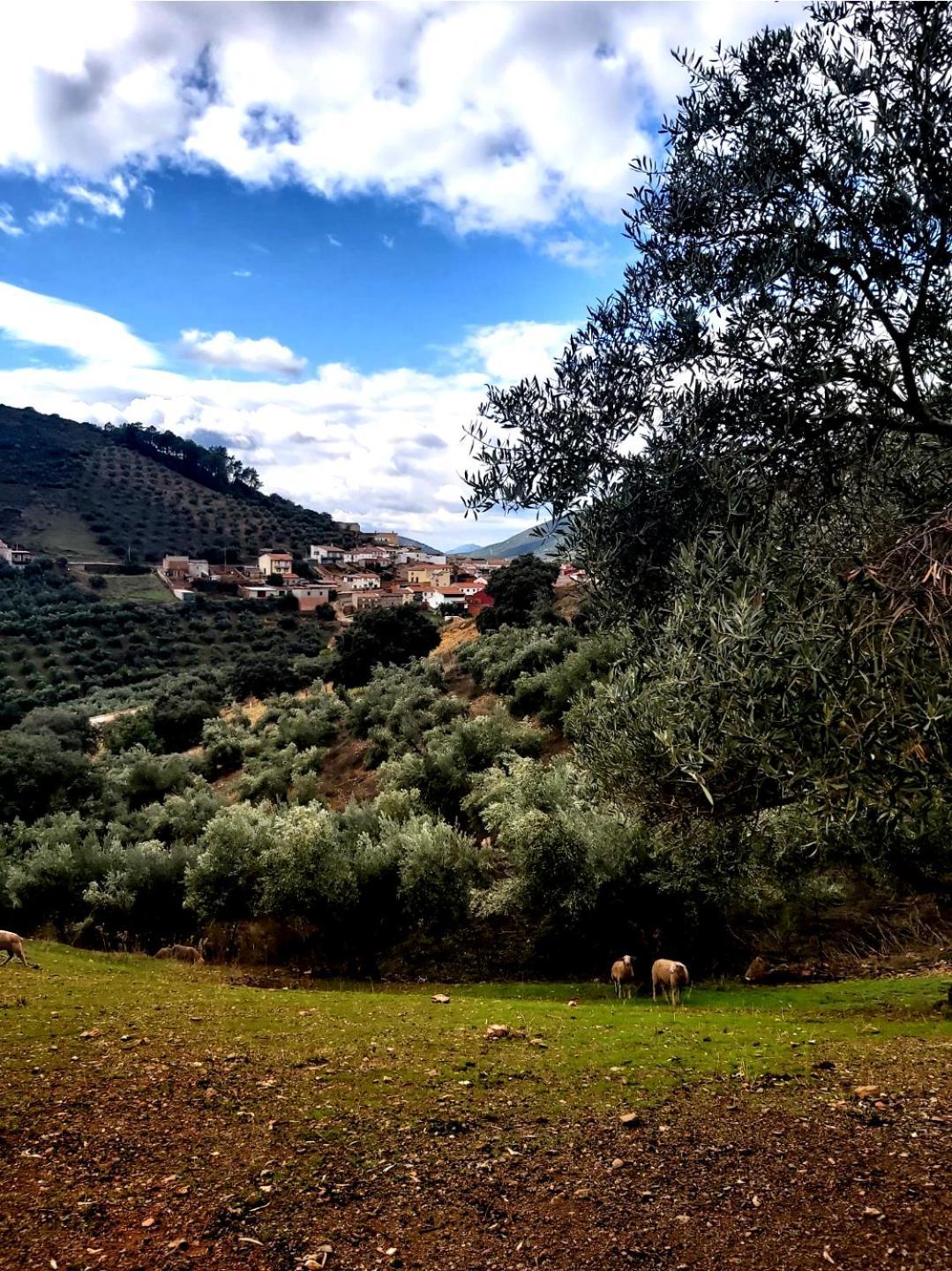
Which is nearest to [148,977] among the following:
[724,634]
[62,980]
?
[62,980]

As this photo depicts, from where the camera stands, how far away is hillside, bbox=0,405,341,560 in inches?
4299

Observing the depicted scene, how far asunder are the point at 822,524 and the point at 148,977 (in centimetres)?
1557

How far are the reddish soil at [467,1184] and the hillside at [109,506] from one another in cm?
10678

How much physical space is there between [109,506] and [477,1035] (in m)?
128

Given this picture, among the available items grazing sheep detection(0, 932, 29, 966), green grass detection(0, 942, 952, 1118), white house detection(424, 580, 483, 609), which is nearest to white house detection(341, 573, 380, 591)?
white house detection(424, 580, 483, 609)

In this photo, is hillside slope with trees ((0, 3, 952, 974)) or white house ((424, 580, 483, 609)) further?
white house ((424, 580, 483, 609))

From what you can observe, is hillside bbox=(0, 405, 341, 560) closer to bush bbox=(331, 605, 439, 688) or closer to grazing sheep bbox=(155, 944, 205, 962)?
bush bbox=(331, 605, 439, 688)

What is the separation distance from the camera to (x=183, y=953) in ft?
62.4

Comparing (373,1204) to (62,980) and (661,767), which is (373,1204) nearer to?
(661,767)

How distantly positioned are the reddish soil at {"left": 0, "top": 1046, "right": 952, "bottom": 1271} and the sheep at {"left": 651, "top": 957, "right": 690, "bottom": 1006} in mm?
5698

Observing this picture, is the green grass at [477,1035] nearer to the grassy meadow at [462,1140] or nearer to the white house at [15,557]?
the grassy meadow at [462,1140]

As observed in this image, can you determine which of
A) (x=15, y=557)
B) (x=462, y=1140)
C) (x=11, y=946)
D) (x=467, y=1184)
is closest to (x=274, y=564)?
(x=15, y=557)

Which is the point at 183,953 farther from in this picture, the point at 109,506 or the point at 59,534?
the point at 109,506

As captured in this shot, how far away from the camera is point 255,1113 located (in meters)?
7.59
